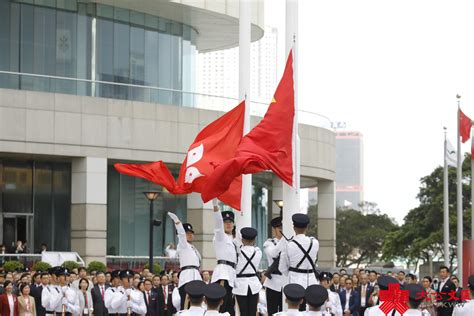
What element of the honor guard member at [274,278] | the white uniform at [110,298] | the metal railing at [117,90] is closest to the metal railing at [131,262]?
the metal railing at [117,90]

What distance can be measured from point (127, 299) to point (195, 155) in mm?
5098

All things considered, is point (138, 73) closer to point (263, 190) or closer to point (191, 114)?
point (191, 114)

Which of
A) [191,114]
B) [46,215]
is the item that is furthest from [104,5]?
[46,215]

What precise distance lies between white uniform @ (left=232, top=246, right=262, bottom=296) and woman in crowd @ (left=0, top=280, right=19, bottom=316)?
7.97 meters

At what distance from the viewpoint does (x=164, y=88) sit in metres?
44.6

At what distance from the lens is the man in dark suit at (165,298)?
2748cm

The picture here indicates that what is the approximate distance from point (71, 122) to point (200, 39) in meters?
12.6

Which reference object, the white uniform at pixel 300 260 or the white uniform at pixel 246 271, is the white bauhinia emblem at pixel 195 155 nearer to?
the white uniform at pixel 246 271

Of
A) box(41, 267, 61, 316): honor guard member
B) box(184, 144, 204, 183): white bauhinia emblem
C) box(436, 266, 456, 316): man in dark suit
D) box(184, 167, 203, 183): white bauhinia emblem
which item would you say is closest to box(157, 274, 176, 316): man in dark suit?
box(41, 267, 61, 316): honor guard member

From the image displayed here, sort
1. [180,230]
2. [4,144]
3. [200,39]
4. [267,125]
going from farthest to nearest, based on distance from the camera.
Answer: [200,39] < [4,144] < [267,125] < [180,230]

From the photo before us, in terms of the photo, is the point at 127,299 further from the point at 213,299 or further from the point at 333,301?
the point at 213,299

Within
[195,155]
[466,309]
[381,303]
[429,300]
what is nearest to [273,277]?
[466,309]

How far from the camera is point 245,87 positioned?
23.3 meters

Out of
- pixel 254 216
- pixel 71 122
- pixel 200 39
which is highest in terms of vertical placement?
pixel 200 39
